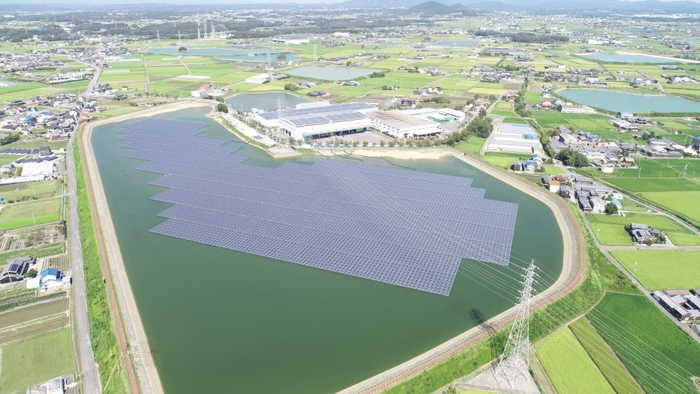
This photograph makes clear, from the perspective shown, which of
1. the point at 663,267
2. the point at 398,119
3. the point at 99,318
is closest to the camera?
Answer: the point at 99,318

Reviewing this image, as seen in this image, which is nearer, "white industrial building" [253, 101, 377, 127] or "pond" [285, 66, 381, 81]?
"white industrial building" [253, 101, 377, 127]

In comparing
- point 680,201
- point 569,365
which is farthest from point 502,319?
point 680,201

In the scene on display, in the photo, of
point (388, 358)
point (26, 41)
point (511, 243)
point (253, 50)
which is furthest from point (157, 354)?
point (26, 41)

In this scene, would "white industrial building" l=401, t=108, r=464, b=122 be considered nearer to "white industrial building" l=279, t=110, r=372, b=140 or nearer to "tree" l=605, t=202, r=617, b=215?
"white industrial building" l=279, t=110, r=372, b=140

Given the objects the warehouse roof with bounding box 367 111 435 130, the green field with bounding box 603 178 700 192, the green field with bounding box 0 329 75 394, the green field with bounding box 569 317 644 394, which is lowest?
the green field with bounding box 0 329 75 394

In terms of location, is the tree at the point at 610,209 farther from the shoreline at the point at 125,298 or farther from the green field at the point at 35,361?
the green field at the point at 35,361

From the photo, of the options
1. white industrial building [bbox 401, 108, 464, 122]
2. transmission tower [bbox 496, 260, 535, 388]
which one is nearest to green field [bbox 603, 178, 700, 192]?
white industrial building [bbox 401, 108, 464, 122]

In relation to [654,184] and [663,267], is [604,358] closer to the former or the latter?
[663,267]
